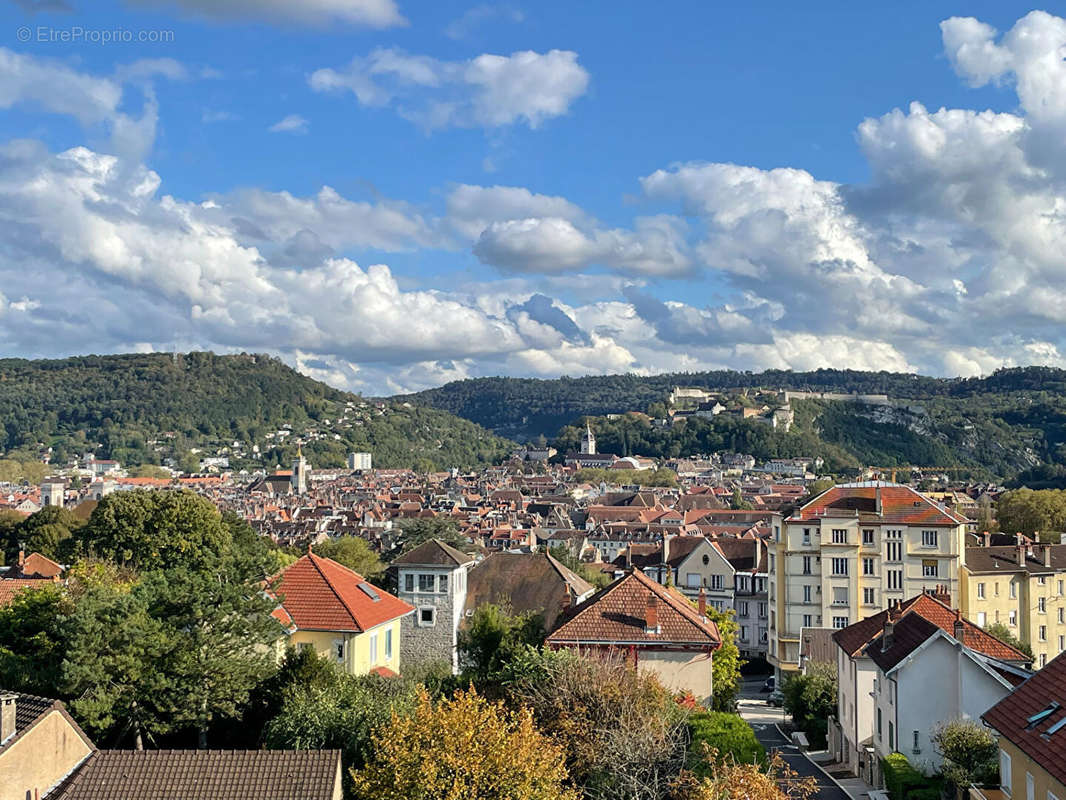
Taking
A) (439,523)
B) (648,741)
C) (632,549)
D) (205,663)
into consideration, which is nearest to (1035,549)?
(632,549)

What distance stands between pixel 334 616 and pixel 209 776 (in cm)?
999

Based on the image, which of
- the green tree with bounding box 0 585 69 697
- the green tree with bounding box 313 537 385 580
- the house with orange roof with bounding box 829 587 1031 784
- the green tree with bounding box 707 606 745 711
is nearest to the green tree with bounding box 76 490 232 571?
the green tree with bounding box 313 537 385 580

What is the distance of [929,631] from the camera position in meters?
26.7

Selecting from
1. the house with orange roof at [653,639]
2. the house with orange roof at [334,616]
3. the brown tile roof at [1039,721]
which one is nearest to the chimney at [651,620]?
the house with orange roof at [653,639]

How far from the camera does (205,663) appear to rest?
23312 millimetres

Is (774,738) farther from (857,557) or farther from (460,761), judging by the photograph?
(460,761)

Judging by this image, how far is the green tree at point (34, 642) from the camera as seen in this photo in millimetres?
23141

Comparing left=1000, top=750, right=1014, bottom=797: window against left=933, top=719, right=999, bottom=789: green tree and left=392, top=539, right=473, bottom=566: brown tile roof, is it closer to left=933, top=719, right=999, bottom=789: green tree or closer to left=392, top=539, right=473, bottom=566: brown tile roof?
left=933, top=719, right=999, bottom=789: green tree

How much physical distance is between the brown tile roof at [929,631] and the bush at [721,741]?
6.72 meters

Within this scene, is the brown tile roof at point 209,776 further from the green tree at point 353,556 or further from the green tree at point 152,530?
the green tree at point 353,556

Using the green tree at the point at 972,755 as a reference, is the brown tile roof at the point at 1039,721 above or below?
above

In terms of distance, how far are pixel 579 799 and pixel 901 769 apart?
31.7ft

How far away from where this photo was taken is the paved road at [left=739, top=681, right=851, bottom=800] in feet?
89.1

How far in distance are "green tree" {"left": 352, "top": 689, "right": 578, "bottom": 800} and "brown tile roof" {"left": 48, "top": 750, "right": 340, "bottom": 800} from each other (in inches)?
40.0
